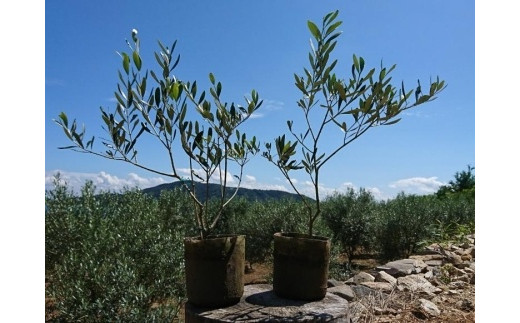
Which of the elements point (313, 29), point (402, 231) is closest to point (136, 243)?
point (313, 29)

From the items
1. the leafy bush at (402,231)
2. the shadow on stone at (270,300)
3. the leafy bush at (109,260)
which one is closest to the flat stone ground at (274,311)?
the shadow on stone at (270,300)

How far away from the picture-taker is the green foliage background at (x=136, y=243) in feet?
15.9

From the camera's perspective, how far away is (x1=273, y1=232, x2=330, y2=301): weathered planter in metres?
3.14

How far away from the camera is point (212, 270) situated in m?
2.98

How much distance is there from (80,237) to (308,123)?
442 centimetres

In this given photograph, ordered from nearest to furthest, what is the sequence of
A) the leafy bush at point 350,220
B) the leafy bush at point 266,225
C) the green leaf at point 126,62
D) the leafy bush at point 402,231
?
the green leaf at point 126,62 < the leafy bush at point 266,225 < the leafy bush at point 402,231 < the leafy bush at point 350,220

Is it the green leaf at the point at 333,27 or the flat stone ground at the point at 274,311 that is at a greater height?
the green leaf at the point at 333,27

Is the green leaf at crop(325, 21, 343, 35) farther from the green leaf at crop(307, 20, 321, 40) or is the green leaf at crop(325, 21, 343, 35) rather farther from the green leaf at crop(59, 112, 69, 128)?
the green leaf at crop(59, 112, 69, 128)

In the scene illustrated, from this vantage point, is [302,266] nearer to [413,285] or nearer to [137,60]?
[137,60]

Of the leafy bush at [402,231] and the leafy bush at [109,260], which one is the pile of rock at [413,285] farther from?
the leafy bush at [109,260]

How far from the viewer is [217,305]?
3035mm

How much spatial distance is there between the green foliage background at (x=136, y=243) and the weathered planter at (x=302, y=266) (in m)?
2.09

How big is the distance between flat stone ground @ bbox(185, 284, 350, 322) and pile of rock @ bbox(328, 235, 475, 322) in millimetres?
1547

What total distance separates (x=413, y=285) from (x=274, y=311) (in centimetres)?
334
